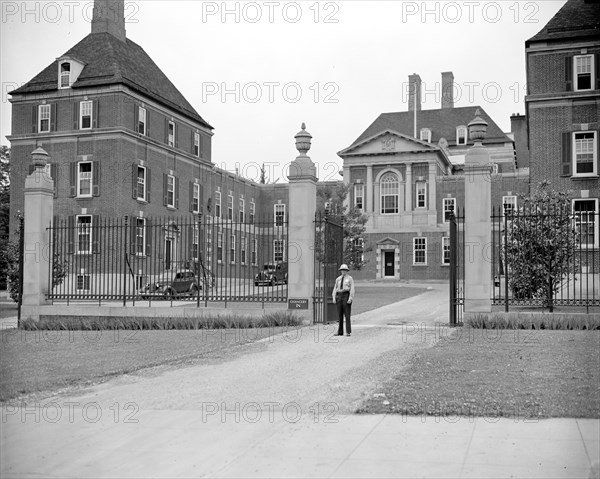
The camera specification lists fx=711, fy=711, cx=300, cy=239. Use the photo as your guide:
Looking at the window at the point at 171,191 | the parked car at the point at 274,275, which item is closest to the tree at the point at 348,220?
the window at the point at 171,191

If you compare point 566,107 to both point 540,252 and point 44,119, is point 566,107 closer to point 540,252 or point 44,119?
point 540,252

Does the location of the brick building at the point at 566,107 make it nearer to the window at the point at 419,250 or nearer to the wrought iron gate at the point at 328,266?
the wrought iron gate at the point at 328,266

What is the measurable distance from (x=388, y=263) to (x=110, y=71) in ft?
92.6

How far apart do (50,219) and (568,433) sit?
17174 millimetres

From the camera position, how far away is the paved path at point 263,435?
21.4ft

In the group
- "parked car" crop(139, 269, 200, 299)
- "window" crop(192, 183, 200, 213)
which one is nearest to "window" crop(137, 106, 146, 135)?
"window" crop(192, 183, 200, 213)

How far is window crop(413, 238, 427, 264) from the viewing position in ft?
187

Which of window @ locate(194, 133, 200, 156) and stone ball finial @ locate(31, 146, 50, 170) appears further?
window @ locate(194, 133, 200, 156)

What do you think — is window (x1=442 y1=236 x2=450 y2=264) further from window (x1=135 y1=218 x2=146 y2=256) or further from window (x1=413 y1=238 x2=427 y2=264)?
window (x1=135 y1=218 x2=146 y2=256)

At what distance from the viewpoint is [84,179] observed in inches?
1572

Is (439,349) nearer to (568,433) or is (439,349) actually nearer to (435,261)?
(568,433)

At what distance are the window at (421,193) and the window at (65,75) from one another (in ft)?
95.8

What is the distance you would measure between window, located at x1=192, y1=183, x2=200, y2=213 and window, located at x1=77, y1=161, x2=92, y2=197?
8681mm

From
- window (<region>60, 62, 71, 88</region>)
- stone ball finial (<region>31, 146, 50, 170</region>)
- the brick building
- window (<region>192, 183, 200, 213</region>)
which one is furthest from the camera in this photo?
window (<region>192, 183, 200, 213</region>)
